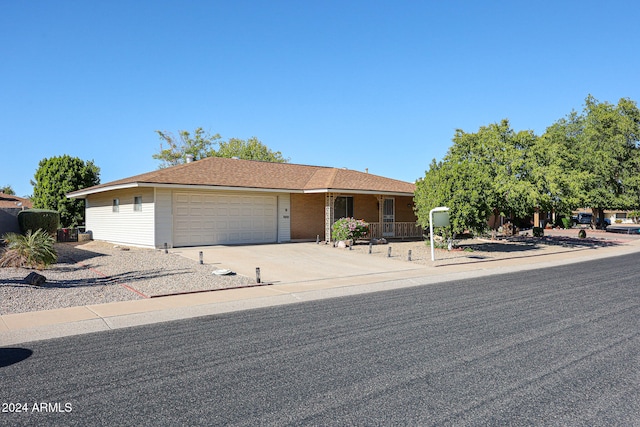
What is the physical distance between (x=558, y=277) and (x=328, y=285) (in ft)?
23.8

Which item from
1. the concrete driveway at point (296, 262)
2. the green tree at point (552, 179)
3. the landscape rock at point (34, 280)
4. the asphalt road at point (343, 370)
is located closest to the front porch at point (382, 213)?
the concrete driveway at point (296, 262)

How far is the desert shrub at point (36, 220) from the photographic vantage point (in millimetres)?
20969

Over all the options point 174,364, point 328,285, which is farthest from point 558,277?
point 174,364

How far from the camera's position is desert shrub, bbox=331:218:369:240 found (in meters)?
21.2

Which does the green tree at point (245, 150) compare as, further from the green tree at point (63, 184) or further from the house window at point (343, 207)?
the house window at point (343, 207)

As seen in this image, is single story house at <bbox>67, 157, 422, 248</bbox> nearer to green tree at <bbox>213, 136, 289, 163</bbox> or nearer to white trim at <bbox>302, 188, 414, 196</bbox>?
white trim at <bbox>302, 188, 414, 196</bbox>

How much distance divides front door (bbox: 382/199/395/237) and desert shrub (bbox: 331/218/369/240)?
4756 mm

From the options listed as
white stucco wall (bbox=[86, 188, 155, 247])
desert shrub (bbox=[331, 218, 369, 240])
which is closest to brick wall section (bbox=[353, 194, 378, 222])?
desert shrub (bbox=[331, 218, 369, 240])

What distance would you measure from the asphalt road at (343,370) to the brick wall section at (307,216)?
15174 millimetres

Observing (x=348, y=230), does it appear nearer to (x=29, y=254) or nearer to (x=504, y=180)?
(x=504, y=180)

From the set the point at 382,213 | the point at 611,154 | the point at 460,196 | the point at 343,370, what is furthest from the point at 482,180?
the point at 611,154

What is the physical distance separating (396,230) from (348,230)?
6.49 m

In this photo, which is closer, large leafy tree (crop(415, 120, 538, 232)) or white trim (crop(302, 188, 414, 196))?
large leafy tree (crop(415, 120, 538, 232))

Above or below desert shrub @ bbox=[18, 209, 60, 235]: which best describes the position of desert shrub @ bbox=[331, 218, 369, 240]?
below
